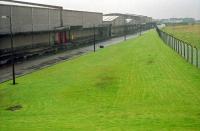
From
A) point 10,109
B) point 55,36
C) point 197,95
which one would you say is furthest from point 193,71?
point 55,36

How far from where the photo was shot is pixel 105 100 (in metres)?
23.8

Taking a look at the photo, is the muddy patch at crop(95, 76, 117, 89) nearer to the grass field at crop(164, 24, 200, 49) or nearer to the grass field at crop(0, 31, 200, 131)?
the grass field at crop(0, 31, 200, 131)

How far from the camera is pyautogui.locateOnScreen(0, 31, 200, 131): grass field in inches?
722

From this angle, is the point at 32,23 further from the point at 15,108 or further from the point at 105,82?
the point at 15,108

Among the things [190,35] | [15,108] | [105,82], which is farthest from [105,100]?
[190,35]

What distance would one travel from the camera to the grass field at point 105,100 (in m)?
18.3

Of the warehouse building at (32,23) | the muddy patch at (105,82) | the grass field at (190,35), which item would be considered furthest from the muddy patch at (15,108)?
the grass field at (190,35)

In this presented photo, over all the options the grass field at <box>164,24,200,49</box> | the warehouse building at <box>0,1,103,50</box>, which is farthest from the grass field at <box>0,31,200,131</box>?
the grass field at <box>164,24,200,49</box>

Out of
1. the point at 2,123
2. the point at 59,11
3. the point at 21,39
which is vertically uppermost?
the point at 59,11

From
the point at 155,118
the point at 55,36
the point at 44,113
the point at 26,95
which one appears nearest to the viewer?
the point at 155,118

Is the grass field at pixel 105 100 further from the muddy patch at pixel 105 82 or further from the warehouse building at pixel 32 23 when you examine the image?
the warehouse building at pixel 32 23

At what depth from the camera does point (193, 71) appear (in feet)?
109

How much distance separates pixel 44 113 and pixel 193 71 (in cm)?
1700

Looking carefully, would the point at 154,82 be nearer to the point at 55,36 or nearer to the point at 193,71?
the point at 193,71
